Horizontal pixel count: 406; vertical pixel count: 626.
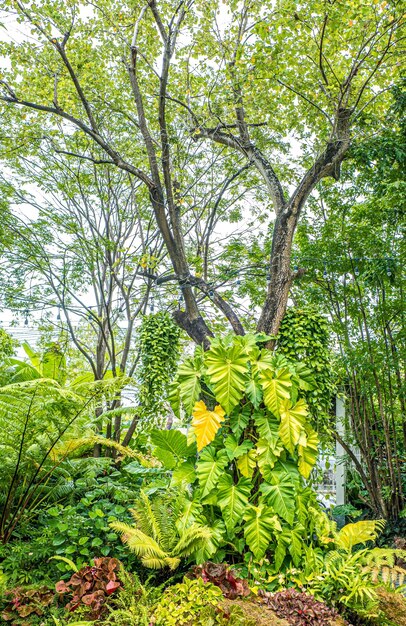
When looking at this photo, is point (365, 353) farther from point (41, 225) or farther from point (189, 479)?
point (41, 225)

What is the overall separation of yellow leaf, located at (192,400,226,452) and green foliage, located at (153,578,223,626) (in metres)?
0.83

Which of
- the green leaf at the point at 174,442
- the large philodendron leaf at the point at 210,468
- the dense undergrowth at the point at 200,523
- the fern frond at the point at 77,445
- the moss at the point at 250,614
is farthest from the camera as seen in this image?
the green leaf at the point at 174,442

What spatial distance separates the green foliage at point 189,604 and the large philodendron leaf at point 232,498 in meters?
0.54

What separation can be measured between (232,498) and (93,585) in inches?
39.3

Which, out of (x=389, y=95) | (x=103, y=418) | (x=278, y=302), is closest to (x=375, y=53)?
(x=389, y=95)

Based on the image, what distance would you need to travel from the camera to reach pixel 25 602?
7.97ft

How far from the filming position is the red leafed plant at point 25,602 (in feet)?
7.70

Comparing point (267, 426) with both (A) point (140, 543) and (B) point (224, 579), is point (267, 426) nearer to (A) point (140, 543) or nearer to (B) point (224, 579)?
(B) point (224, 579)

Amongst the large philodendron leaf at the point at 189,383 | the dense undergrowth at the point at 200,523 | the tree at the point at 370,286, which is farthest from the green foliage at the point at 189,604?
the tree at the point at 370,286

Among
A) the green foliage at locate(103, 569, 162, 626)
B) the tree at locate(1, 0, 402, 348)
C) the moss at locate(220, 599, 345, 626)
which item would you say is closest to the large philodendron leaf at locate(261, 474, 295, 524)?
the moss at locate(220, 599, 345, 626)

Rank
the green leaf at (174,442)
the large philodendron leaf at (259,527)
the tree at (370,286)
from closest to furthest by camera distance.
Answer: the large philodendron leaf at (259,527), the green leaf at (174,442), the tree at (370,286)

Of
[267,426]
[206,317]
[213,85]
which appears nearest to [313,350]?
[267,426]

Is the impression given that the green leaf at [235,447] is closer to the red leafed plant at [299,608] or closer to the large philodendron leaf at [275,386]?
the large philodendron leaf at [275,386]

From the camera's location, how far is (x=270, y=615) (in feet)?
7.63
